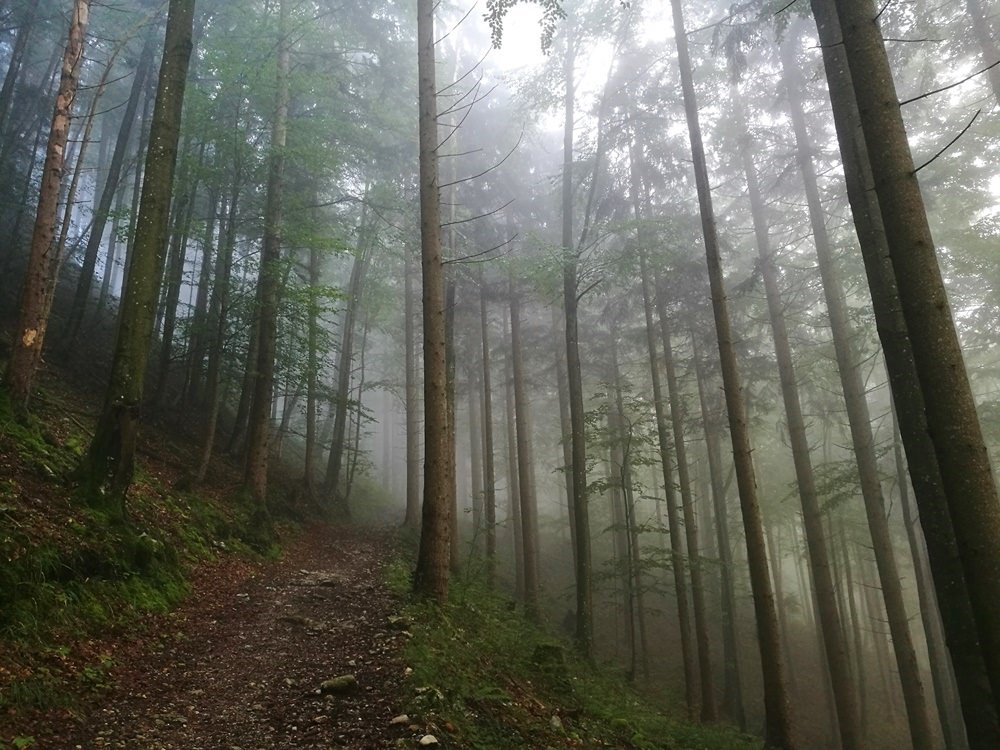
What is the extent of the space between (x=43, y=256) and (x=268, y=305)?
14.9 ft

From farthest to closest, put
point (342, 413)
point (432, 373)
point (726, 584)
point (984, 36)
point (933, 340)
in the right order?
point (342, 413)
point (726, 584)
point (984, 36)
point (432, 373)
point (933, 340)

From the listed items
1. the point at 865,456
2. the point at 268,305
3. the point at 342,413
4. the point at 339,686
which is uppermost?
the point at 268,305

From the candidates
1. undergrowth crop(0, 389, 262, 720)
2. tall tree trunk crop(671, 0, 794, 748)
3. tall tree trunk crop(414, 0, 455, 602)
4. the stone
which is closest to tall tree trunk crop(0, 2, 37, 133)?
undergrowth crop(0, 389, 262, 720)

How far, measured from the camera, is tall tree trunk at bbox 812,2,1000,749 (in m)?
4.01

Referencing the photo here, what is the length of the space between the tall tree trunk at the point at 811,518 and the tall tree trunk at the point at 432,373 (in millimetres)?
7329

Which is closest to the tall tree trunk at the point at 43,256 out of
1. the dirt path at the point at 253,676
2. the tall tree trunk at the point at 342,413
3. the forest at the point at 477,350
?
the forest at the point at 477,350

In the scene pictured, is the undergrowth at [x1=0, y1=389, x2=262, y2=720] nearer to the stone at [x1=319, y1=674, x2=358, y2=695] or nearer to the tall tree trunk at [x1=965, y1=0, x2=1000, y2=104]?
the stone at [x1=319, y1=674, x2=358, y2=695]

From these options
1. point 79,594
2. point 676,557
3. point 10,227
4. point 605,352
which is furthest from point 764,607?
point 10,227

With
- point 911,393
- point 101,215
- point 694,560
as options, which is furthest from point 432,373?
point 101,215

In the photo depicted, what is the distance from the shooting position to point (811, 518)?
1104 cm

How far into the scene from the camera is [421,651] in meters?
5.61

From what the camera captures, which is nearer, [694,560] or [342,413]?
[694,560]

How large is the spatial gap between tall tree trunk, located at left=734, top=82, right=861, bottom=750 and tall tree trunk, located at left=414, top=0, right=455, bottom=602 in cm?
733

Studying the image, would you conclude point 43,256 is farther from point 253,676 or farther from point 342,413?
point 342,413
